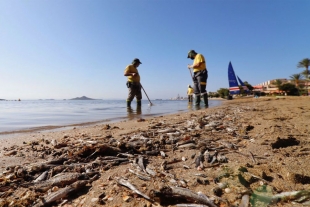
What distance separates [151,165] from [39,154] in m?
1.29

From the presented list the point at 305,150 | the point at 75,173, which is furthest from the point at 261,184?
the point at 75,173

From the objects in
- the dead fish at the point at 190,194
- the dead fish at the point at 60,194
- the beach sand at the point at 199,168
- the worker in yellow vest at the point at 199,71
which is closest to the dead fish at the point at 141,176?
the beach sand at the point at 199,168

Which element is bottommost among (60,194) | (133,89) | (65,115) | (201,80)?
(60,194)

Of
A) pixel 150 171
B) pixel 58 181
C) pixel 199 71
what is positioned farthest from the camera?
pixel 199 71

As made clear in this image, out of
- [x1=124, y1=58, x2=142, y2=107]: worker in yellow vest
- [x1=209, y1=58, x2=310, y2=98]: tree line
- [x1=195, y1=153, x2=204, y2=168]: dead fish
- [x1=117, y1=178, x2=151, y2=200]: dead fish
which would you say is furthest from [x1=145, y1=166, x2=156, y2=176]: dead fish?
[x1=209, y1=58, x2=310, y2=98]: tree line

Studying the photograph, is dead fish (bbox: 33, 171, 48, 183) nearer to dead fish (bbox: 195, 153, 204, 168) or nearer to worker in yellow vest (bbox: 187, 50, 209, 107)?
dead fish (bbox: 195, 153, 204, 168)

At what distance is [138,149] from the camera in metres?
1.98

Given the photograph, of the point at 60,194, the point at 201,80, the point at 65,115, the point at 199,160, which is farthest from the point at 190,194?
the point at 201,80

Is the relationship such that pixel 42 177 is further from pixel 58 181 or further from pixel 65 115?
pixel 65 115

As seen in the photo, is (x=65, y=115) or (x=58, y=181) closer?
(x=58, y=181)

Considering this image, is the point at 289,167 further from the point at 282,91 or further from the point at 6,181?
the point at 282,91

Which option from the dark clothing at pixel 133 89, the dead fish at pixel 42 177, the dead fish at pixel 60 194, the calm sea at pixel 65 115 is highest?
the dark clothing at pixel 133 89

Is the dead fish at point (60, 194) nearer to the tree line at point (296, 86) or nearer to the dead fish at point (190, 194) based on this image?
the dead fish at point (190, 194)

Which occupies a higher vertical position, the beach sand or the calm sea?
the calm sea
